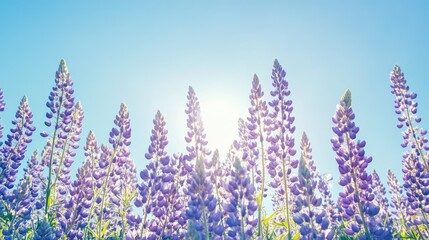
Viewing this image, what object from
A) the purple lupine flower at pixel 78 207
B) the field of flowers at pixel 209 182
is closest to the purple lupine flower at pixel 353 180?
the field of flowers at pixel 209 182

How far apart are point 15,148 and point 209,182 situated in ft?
26.1

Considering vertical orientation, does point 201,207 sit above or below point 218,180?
below

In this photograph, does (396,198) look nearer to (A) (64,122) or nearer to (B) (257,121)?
(B) (257,121)

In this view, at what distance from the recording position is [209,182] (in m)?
5.71

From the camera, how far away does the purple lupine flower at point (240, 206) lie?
537cm

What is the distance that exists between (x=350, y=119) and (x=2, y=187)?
9596 millimetres

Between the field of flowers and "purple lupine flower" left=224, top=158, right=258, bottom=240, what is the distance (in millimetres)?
16

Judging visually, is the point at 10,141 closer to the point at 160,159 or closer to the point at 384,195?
the point at 160,159

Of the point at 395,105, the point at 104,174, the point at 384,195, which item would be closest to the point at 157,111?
the point at 104,174

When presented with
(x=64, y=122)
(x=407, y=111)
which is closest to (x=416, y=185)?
(x=407, y=111)

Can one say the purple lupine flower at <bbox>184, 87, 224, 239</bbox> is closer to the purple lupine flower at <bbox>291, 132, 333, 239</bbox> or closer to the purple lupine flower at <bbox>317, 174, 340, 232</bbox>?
the purple lupine flower at <bbox>291, 132, 333, 239</bbox>

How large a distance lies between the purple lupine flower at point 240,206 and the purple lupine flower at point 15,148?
25.3ft

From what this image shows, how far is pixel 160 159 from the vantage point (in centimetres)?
686

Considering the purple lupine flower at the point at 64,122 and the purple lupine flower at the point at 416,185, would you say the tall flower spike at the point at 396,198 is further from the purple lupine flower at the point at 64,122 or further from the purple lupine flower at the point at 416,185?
the purple lupine flower at the point at 64,122
